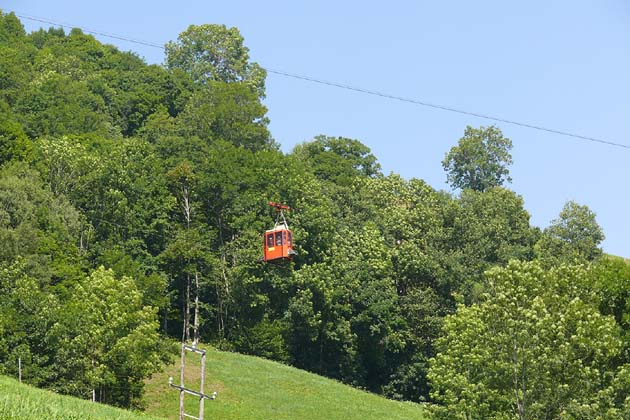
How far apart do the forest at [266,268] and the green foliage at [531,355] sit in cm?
13

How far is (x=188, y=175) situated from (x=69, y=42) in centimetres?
6880

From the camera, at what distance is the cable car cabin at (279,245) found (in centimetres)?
6738

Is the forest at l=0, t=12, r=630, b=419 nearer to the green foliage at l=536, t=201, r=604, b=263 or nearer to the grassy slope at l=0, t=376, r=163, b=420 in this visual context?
the green foliage at l=536, t=201, r=604, b=263

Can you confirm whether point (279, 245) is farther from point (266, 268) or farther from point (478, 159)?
point (478, 159)

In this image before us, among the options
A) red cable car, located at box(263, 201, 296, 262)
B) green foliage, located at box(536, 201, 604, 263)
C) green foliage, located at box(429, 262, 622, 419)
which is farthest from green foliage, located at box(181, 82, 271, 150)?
green foliage, located at box(429, 262, 622, 419)

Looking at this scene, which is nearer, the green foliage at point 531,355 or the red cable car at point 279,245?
the green foliage at point 531,355

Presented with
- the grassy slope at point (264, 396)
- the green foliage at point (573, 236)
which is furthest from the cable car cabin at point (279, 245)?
the green foliage at point (573, 236)

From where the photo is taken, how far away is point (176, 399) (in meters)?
76.3

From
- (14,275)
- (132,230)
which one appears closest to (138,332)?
(14,275)

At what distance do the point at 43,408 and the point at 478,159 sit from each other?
384ft

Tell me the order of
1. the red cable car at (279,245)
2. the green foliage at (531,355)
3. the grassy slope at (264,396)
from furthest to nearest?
1. the grassy slope at (264,396)
2. the red cable car at (279,245)
3. the green foliage at (531,355)

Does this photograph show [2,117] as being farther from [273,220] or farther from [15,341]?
[15,341]

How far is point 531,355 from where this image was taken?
201 feet

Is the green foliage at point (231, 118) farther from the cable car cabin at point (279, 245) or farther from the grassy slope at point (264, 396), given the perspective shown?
the cable car cabin at point (279, 245)
